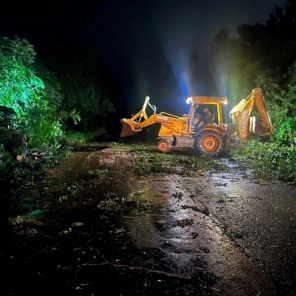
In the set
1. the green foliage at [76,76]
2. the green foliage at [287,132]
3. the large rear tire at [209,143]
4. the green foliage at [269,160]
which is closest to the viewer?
the green foliage at [269,160]

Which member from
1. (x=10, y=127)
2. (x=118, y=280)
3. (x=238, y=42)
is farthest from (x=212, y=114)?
(x=238, y=42)

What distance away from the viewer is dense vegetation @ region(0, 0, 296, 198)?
1207 cm

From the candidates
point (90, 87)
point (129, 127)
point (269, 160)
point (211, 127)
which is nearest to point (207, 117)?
point (211, 127)

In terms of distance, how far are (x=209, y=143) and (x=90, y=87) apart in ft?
66.3

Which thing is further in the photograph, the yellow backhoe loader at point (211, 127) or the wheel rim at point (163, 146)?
Answer: the wheel rim at point (163, 146)

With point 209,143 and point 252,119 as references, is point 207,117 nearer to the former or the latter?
point 209,143

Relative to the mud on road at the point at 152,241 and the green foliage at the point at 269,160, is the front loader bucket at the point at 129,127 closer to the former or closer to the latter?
Answer: the green foliage at the point at 269,160

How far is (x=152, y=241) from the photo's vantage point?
4809 mm

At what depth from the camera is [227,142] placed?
48.8 ft

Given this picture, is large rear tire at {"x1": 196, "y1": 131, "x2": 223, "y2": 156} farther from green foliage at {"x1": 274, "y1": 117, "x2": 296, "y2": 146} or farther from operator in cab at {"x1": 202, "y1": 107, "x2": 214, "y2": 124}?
green foliage at {"x1": 274, "y1": 117, "x2": 296, "y2": 146}

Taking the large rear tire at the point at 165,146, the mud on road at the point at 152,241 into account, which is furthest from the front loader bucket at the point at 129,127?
the mud on road at the point at 152,241

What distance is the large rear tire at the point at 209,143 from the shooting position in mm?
14500

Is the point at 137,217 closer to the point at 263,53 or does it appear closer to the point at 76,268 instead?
the point at 76,268

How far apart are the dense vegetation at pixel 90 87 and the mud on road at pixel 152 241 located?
3.43m
